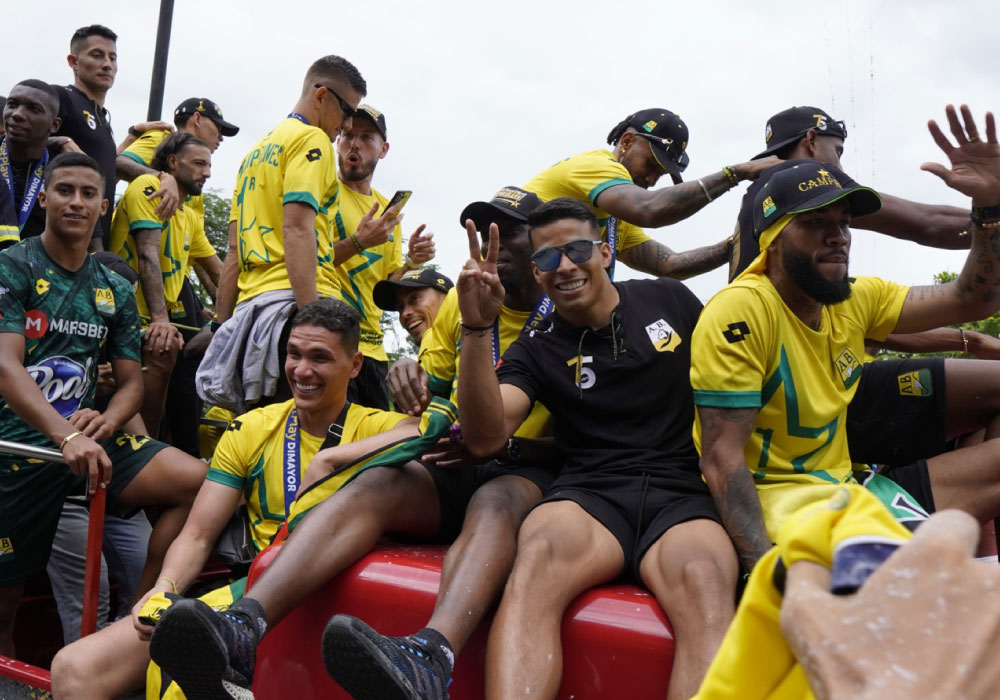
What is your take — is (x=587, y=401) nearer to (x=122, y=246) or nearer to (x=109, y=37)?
(x=122, y=246)

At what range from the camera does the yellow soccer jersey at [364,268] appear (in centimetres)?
524

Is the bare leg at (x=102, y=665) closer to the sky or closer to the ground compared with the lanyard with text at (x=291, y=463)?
closer to the ground

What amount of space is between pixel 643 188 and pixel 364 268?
1778 mm

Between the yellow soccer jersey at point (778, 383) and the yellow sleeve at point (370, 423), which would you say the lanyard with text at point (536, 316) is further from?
the yellow soccer jersey at point (778, 383)

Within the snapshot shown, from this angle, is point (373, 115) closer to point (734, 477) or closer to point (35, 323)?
point (35, 323)

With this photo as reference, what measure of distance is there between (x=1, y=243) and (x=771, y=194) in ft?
13.8

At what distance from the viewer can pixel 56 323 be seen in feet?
14.5

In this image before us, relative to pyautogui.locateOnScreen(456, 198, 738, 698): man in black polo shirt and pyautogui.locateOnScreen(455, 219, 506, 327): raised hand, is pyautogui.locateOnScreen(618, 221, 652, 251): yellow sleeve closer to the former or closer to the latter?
pyautogui.locateOnScreen(456, 198, 738, 698): man in black polo shirt

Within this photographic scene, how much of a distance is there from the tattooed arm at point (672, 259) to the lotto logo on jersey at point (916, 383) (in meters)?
1.32

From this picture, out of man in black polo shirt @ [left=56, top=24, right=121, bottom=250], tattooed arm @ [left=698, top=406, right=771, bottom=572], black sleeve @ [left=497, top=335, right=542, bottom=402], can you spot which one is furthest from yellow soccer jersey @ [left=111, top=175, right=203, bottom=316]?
tattooed arm @ [left=698, top=406, right=771, bottom=572]

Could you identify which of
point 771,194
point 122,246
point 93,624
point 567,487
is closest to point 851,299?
point 771,194

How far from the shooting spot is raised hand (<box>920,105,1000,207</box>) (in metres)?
3.35

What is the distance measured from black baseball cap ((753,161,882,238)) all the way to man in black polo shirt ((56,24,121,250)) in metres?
4.31

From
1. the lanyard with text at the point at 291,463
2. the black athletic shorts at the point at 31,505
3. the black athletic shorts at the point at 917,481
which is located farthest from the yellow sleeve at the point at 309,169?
the black athletic shorts at the point at 917,481
